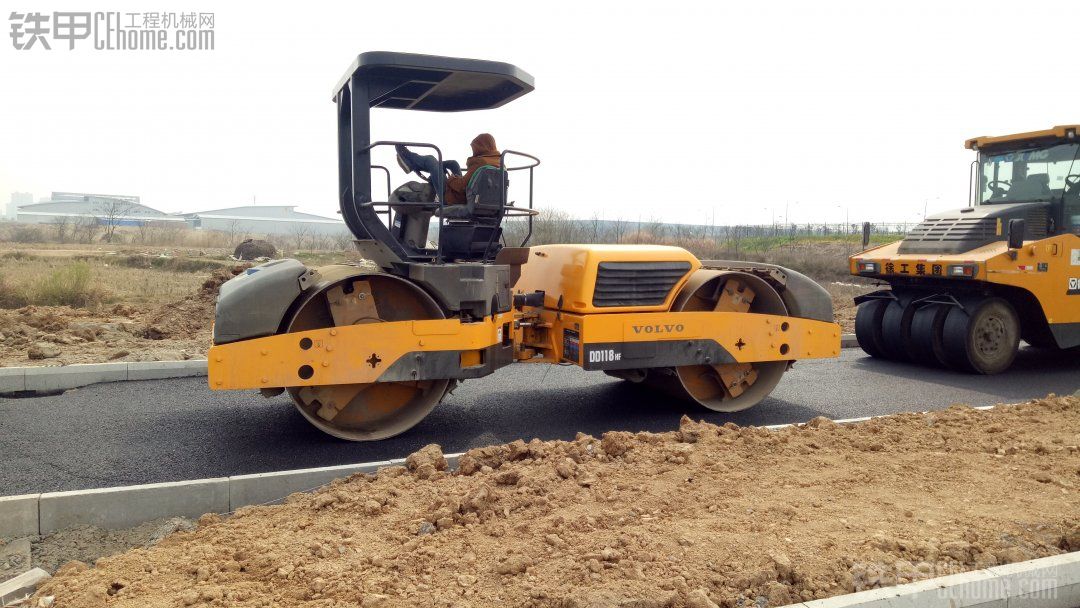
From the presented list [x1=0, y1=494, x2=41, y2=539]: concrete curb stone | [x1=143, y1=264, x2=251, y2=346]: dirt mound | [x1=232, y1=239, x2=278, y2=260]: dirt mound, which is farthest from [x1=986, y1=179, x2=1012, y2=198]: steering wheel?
[x1=232, y1=239, x2=278, y2=260]: dirt mound

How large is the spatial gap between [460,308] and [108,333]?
6.19 meters

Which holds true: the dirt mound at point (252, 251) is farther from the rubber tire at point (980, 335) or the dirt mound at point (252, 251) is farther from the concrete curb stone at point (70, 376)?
the rubber tire at point (980, 335)

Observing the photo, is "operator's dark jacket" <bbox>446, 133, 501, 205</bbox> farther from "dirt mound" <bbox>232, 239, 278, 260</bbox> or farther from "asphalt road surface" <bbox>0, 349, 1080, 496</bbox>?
"dirt mound" <bbox>232, 239, 278, 260</bbox>

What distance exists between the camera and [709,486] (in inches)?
159

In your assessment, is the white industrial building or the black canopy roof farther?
the white industrial building

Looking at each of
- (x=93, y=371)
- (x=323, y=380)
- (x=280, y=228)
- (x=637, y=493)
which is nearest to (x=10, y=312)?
(x=93, y=371)

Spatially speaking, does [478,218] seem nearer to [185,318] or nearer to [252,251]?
[185,318]

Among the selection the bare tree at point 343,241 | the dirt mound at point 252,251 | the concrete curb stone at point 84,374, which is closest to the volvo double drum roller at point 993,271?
the concrete curb stone at point 84,374

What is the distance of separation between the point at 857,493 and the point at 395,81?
411 centimetres

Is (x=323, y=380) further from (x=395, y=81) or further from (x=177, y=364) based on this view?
(x=177, y=364)

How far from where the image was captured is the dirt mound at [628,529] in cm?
297

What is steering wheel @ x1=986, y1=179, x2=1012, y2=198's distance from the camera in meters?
9.80

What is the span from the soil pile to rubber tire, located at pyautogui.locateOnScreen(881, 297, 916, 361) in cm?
803

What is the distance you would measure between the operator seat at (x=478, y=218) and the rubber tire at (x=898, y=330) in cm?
557
